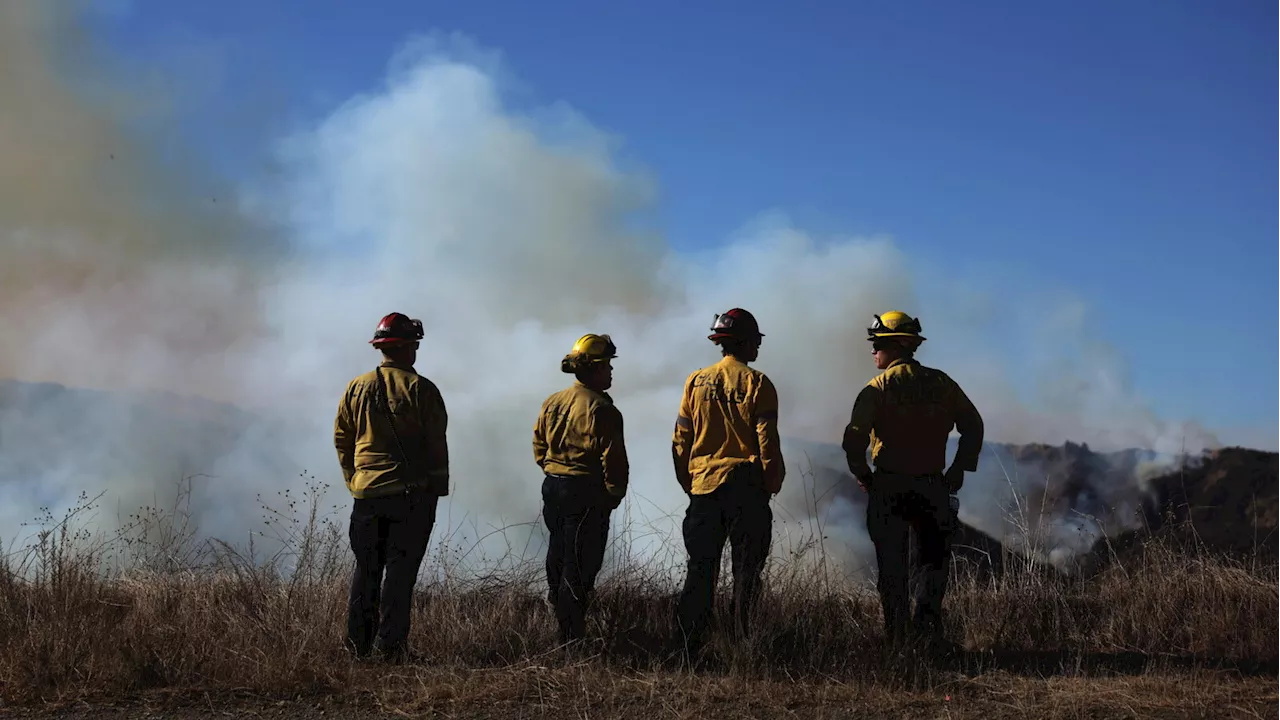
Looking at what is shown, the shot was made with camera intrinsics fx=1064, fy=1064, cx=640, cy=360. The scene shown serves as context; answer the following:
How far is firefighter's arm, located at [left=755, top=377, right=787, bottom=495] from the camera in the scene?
6730 millimetres

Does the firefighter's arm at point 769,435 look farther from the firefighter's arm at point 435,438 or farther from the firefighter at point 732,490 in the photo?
the firefighter's arm at point 435,438

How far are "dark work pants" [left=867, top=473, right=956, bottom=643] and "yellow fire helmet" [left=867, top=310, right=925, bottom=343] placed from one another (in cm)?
96

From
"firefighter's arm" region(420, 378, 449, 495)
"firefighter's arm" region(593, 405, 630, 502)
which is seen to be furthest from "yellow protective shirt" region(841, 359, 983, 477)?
"firefighter's arm" region(420, 378, 449, 495)

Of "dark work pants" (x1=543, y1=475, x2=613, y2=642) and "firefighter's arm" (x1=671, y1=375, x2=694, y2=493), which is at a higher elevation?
"firefighter's arm" (x1=671, y1=375, x2=694, y2=493)

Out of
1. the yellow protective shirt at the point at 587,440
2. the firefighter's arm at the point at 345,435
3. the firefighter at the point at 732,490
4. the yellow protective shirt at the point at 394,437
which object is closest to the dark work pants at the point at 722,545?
the firefighter at the point at 732,490

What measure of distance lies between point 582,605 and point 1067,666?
3.25 m

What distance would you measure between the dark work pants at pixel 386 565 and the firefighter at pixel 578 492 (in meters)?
0.94

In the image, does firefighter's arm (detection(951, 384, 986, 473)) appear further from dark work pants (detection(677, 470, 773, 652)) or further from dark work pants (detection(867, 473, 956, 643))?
dark work pants (detection(677, 470, 773, 652))

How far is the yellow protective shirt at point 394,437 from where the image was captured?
6922 millimetres

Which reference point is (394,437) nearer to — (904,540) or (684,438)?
(684,438)

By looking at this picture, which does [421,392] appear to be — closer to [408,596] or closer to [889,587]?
[408,596]

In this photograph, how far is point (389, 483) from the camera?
689 centimetres

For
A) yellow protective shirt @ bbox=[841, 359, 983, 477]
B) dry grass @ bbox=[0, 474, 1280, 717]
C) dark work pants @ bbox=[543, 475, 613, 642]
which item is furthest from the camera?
dark work pants @ bbox=[543, 475, 613, 642]

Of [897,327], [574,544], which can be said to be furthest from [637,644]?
[897,327]
